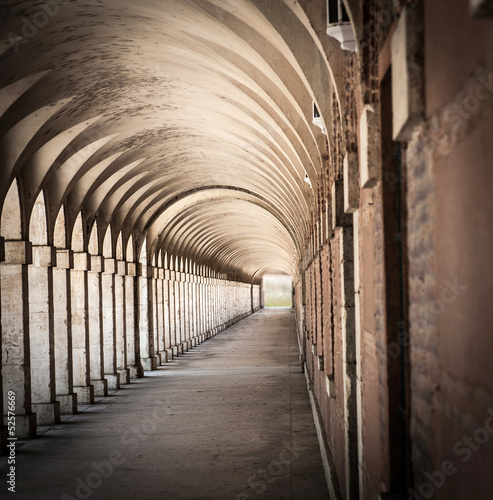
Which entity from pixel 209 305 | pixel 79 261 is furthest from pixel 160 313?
pixel 209 305

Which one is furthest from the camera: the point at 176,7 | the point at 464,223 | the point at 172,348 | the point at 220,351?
the point at 220,351

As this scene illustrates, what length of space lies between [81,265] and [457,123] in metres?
14.0

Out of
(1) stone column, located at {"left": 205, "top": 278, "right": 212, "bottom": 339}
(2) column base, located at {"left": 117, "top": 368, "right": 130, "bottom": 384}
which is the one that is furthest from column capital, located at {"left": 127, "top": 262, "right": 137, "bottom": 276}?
(1) stone column, located at {"left": 205, "top": 278, "right": 212, "bottom": 339}

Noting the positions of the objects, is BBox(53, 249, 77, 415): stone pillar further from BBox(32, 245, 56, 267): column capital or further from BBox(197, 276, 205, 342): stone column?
BBox(197, 276, 205, 342): stone column

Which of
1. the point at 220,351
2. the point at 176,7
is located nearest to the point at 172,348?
the point at 220,351

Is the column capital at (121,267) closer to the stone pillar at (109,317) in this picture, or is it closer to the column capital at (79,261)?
the stone pillar at (109,317)

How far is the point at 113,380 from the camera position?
1728 cm

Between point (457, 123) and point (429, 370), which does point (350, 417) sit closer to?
point (429, 370)

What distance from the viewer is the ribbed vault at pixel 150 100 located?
766 centimetres

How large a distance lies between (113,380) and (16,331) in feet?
20.6

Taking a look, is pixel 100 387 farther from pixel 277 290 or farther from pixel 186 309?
pixel 277 290

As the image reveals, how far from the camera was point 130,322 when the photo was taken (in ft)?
65.9

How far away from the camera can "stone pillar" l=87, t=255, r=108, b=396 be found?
640 inches

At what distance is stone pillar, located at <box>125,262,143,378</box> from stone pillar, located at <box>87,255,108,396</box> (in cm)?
286
